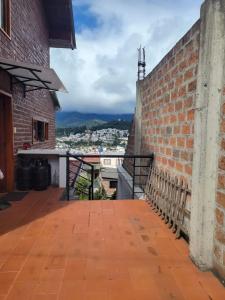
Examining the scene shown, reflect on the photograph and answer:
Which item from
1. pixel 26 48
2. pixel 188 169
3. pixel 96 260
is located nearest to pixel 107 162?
pixel 26 48

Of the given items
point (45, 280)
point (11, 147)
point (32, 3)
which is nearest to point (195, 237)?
point (45, 280)

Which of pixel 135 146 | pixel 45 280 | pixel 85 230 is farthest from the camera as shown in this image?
pixel 135 146

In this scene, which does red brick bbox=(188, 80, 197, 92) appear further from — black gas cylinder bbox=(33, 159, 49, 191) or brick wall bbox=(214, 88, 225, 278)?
black gas cylinder bbox=(33, 159, 49, 191)

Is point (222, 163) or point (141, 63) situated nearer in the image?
point (222, 163)

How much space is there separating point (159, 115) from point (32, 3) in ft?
15.8

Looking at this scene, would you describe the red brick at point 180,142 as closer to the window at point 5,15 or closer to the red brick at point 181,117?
the red brick at point 181,117

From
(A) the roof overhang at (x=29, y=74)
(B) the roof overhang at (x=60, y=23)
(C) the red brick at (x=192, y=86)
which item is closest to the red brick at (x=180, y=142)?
(C) the red brick at (x=192, y=86)

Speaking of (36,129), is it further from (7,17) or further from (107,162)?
(107,162)

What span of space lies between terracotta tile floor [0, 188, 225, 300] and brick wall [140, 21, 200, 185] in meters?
0.85

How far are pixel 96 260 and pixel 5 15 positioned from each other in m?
4.71

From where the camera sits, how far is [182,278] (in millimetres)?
1880

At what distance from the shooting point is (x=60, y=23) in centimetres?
814

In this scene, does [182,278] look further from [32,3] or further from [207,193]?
[32,3]

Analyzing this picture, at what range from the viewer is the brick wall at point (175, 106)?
261 centimetres
